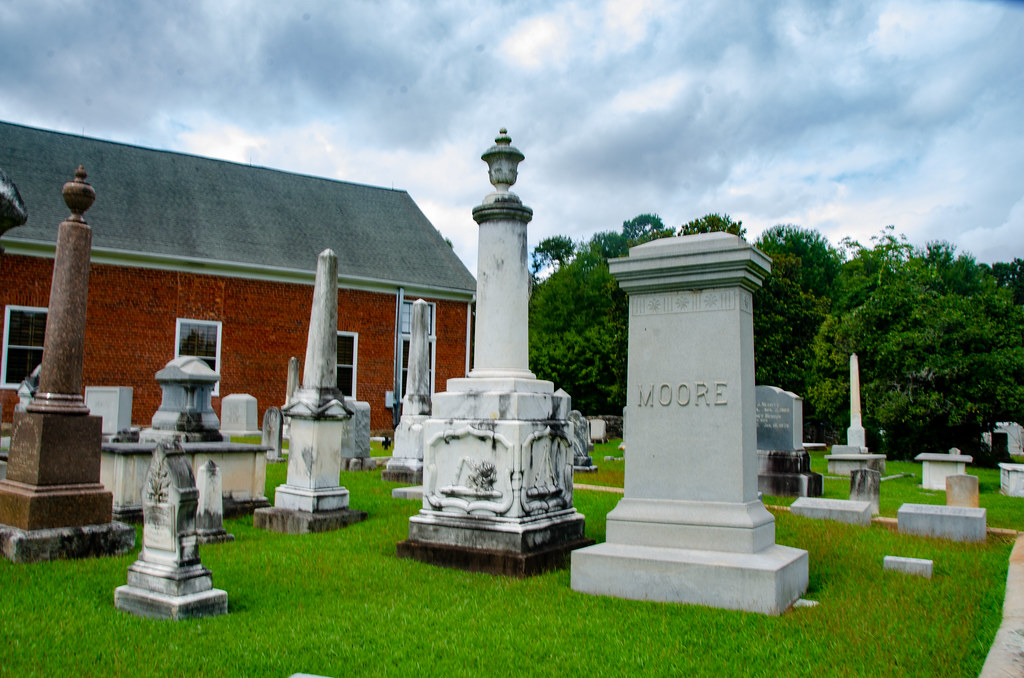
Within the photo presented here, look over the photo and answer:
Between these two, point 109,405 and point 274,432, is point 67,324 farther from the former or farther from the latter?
point 109,405

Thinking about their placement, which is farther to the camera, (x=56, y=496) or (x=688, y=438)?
(x=56, y=496)

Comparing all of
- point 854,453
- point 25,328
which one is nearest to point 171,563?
point 854,453

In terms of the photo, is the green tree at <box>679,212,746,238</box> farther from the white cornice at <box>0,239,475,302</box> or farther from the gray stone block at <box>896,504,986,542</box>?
the gray stone block at <box>896,504,986,542</box>

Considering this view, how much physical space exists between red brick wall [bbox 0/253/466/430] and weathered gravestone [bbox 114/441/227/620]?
18.1 metres

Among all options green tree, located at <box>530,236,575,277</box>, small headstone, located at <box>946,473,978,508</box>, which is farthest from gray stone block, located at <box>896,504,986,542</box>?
green tree, located at <box>530,236,575,277</box>

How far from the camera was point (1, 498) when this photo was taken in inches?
257

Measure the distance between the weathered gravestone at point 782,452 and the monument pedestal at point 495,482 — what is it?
7090mm

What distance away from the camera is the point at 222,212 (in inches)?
1005

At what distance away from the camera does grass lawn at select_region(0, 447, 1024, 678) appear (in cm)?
385

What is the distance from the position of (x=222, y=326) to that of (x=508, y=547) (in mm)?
19902

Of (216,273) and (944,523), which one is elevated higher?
(216,273)

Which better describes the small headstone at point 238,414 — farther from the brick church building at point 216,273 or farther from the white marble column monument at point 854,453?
the white marble column monument at point 854,453

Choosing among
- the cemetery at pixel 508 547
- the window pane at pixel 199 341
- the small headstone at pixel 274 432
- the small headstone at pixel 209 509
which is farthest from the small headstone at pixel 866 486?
the window pane at pixel 199 341

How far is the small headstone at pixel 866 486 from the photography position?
10219mm
